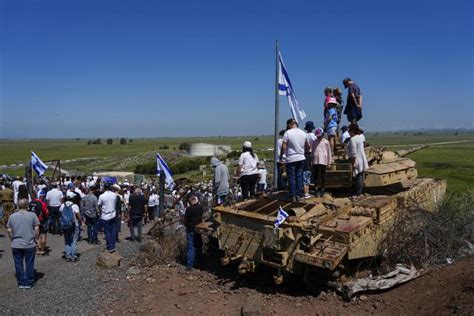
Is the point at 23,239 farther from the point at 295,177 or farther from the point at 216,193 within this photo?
the point at 295,177

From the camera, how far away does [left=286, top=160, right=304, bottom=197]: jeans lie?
8945 millimetres

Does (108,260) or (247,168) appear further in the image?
(247,168)

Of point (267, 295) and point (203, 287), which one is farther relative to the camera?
point (203, 287)

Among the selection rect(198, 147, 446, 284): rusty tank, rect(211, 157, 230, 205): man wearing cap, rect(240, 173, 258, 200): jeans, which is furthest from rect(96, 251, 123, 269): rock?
rect(240, 173, 258, 200): jeans

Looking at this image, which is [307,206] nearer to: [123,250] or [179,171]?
[123,250]

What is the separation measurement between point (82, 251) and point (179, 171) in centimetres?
4134

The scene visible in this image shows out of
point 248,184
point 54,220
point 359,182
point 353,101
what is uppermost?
point 353,101

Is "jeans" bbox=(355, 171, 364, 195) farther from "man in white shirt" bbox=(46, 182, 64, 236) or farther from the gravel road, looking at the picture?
"man in white shirt" bbox=(46, 182, 64, 236)

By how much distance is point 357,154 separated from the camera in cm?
931

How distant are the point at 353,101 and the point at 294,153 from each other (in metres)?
3.29

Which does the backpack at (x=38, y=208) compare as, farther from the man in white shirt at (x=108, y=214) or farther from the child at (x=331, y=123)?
the child at (x=331, y=123)

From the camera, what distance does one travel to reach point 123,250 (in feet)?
38.1

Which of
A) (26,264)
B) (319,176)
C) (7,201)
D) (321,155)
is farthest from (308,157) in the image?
(7,201)

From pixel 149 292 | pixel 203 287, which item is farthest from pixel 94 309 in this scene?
pixel 203 287
